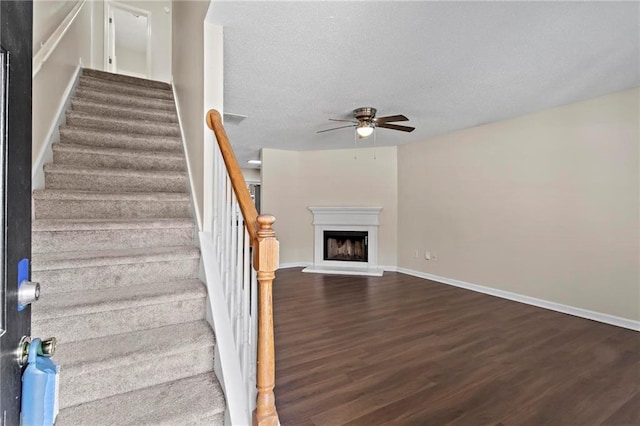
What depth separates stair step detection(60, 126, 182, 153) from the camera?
8.13 ft

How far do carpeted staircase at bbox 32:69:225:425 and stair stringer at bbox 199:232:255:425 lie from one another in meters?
0.06

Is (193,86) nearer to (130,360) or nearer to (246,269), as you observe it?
(246,269)

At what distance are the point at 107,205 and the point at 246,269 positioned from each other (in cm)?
140

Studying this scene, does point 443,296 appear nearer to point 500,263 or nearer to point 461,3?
point 500,263

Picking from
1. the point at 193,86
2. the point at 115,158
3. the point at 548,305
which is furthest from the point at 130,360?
the point at 548,305

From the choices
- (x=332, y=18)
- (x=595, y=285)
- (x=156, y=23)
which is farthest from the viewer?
(x=156, y=23)

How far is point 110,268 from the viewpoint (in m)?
1.68

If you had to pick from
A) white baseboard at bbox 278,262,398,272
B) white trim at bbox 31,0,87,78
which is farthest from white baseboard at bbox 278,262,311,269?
white trim at bbox 31,0,87,78

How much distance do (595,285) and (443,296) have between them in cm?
161

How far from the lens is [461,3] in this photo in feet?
5.88

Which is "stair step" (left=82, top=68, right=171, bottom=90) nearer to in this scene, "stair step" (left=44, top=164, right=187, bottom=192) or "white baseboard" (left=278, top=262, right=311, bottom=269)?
"stair step" (left=44, top=164, right=187, bottom=192)

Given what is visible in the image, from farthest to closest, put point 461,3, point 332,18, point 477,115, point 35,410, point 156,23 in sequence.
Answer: point 156,23 → point 477,115 → point 332,18 → point 461,3 → point 35,410

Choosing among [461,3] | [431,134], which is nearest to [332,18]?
[461,3]

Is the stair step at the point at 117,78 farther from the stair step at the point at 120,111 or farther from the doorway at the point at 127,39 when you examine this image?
the doorway at the point at 127,39
